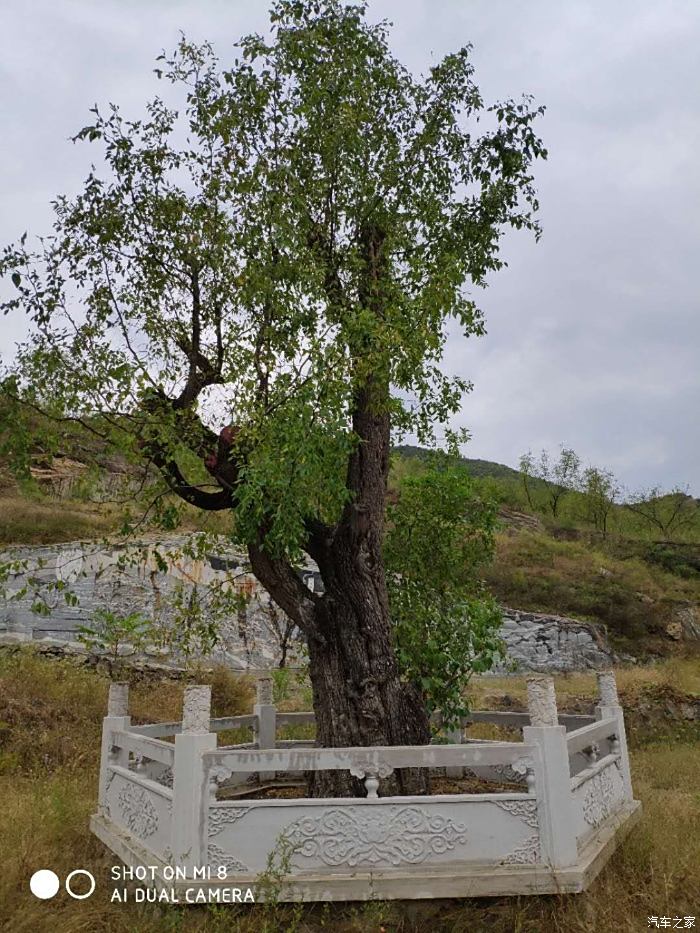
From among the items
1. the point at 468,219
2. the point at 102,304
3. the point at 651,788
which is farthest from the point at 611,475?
the point at 102,304

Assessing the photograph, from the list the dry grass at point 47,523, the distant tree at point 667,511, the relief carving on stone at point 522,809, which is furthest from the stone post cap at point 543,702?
the distant tree at point 667,511

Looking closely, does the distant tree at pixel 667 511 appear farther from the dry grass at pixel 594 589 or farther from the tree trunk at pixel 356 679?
the tree trunk at pixel 356 679

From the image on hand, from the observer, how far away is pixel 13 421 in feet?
22.6

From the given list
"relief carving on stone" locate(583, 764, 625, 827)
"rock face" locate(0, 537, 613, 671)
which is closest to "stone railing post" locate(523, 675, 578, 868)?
"relief carving on stone" locate(583, 764, 625, 827)

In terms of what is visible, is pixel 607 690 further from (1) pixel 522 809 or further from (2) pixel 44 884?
(2) pixel 44 884

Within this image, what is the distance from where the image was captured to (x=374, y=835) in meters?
4.97

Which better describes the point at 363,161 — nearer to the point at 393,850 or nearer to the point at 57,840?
the point at 393,850

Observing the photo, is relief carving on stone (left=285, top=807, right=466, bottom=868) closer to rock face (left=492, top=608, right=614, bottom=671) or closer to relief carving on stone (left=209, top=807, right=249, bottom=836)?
relief carving on stone (left=209, top=807, right=249, bottom=836)

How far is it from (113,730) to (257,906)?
2745mm

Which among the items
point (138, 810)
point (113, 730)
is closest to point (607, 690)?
point (138, 810)

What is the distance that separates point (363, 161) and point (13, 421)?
185 inches

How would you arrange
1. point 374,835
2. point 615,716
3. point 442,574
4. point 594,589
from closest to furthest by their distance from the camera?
point 374,835
point 615,716
point 442,574
point 594,589

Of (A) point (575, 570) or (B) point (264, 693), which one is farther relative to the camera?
(A) point (575, 570)

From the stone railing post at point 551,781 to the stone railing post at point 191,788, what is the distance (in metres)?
2.42
